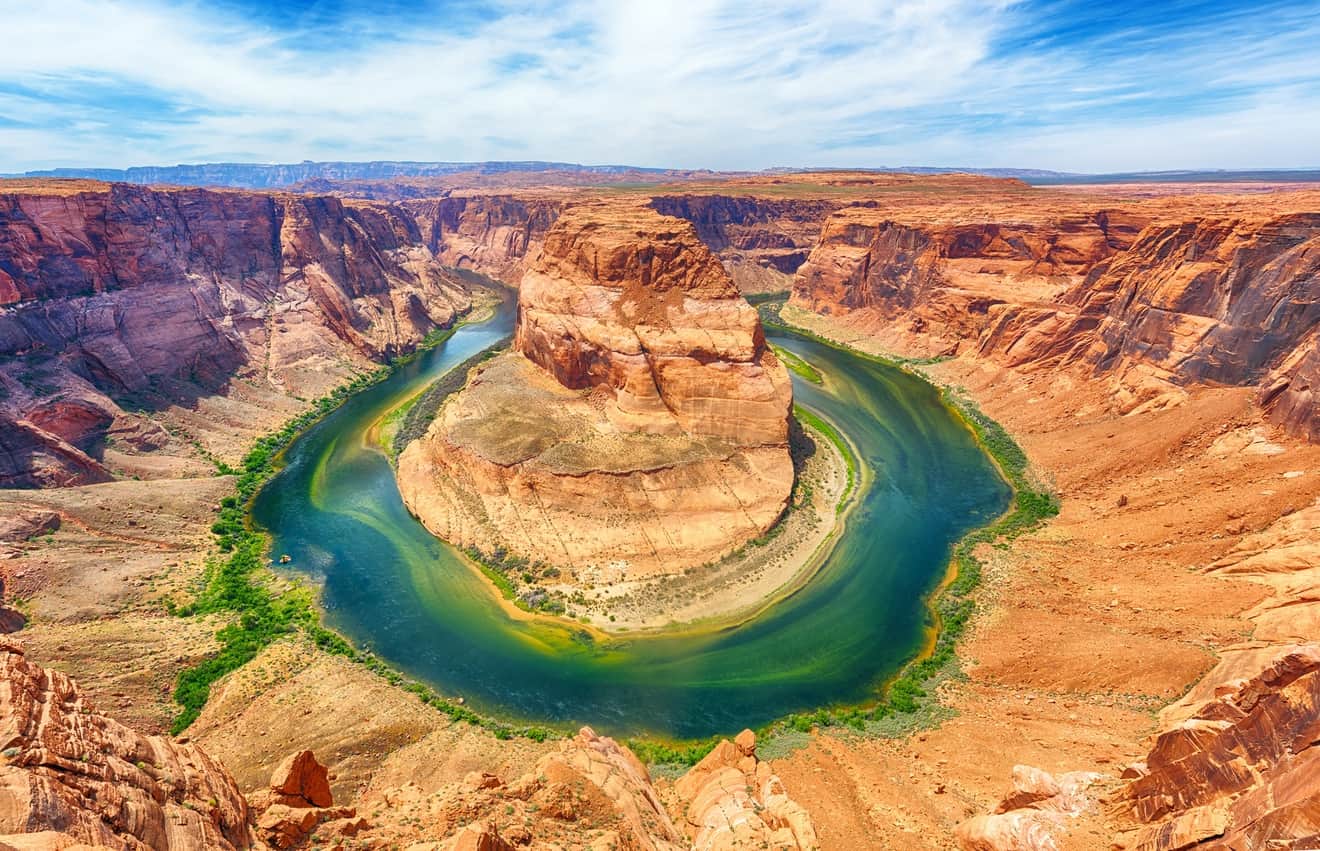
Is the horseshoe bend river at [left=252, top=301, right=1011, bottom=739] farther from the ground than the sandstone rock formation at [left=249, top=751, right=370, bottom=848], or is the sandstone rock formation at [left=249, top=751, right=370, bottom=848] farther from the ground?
the sandstone rock formation at [left=249, top=751, right=370, bottom=848]

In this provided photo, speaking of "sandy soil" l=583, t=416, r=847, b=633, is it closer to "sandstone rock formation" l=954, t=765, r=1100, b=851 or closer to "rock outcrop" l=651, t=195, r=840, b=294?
"sandstone rock formation" l=954, t=765, r=1100, b=851

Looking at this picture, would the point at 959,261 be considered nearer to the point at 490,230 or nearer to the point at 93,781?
the point at 93,781

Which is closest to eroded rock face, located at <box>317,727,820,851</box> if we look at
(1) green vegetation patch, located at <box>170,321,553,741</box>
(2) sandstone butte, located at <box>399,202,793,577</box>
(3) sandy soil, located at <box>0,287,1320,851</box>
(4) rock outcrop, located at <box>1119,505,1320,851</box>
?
(3) sandy soil, located at <box>0,287,1320,851</box>

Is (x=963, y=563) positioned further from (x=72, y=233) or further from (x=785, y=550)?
(x=72, y=233)

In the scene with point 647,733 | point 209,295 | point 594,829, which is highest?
point 209,295

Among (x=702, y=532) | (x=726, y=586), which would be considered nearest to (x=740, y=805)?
(x=726, y=586)

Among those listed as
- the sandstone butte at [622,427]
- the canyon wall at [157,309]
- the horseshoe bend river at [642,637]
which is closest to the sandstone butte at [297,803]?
the horseshoe bend river at [642,637]

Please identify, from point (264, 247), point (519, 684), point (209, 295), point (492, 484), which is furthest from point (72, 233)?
point (519, 684)
